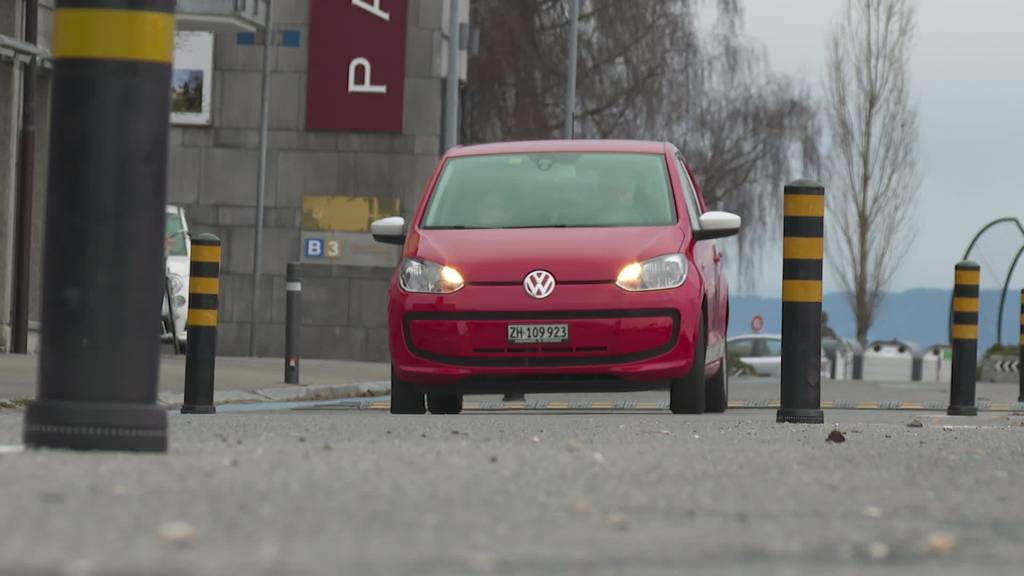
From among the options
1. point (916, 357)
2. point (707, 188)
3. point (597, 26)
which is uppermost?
point (597, 26)

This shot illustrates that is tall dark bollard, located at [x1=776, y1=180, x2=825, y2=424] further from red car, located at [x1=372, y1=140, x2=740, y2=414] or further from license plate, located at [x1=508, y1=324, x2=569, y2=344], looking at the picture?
license plate, located at [x1=508, y1=324, x2=569, y2=344]

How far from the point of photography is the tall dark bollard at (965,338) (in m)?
14.2

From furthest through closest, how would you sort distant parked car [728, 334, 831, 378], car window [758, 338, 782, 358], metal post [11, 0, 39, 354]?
car window [758, 338, 782, 358]
distant parked car [728, 334, 831, 378]
metal post [11, 0, 39, 354]

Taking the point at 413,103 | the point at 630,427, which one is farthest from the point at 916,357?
the point at 630,427

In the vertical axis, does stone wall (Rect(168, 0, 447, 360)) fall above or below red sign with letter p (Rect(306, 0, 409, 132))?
below

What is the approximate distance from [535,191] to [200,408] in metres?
2.55

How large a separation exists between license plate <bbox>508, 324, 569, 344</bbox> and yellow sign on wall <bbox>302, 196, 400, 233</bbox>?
58.6ft

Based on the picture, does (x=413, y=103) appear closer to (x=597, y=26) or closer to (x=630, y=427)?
(x=597, y=26)

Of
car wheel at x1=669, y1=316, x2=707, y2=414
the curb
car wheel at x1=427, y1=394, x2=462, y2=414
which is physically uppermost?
car wheel at x1=669, y1=316, x2=707, y2=414

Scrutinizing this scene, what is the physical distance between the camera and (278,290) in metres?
28.2

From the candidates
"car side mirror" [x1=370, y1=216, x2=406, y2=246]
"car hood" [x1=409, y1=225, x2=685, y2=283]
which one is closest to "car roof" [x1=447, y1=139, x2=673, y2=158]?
"car side mirror" [x1=370, y1=216, x2=406, y2=246]

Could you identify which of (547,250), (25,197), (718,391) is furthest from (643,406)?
(25,197)

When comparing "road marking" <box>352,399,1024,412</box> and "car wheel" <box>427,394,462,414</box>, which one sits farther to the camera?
"road marking" <box>352,399,1024,412</box>

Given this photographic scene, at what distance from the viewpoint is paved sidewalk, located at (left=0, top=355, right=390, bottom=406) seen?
13.6 meters
